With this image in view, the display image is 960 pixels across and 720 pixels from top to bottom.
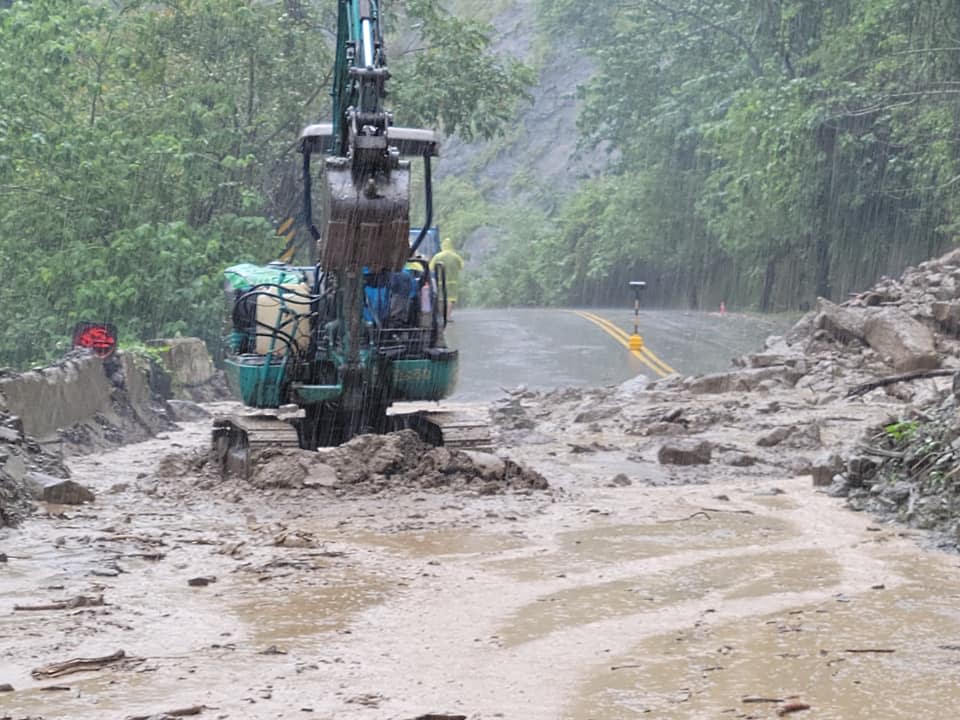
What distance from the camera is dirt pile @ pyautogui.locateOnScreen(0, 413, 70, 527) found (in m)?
11.5

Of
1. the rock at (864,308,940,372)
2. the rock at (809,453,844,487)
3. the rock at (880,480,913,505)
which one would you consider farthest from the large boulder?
the rock at (880,480,913,505)

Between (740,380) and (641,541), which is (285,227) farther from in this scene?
(641,541)

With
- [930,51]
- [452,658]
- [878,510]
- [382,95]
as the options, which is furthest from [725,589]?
[930,51]

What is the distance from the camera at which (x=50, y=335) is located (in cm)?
2641

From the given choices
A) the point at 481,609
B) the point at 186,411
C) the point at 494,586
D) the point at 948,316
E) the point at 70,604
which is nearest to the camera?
the point at 70,604

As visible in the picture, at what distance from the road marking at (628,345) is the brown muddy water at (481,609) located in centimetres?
1316

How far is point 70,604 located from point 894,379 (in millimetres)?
12091

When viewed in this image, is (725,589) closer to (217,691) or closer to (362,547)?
(362,547)

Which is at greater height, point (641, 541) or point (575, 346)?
point (575, 346)

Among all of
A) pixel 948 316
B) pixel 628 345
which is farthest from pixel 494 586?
pixel 628 345

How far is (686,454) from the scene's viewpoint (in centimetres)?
1552

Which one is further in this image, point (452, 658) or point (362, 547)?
point (362, 547)

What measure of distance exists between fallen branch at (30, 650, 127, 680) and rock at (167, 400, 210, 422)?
45.6ft

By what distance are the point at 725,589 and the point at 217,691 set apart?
370 centimetres
